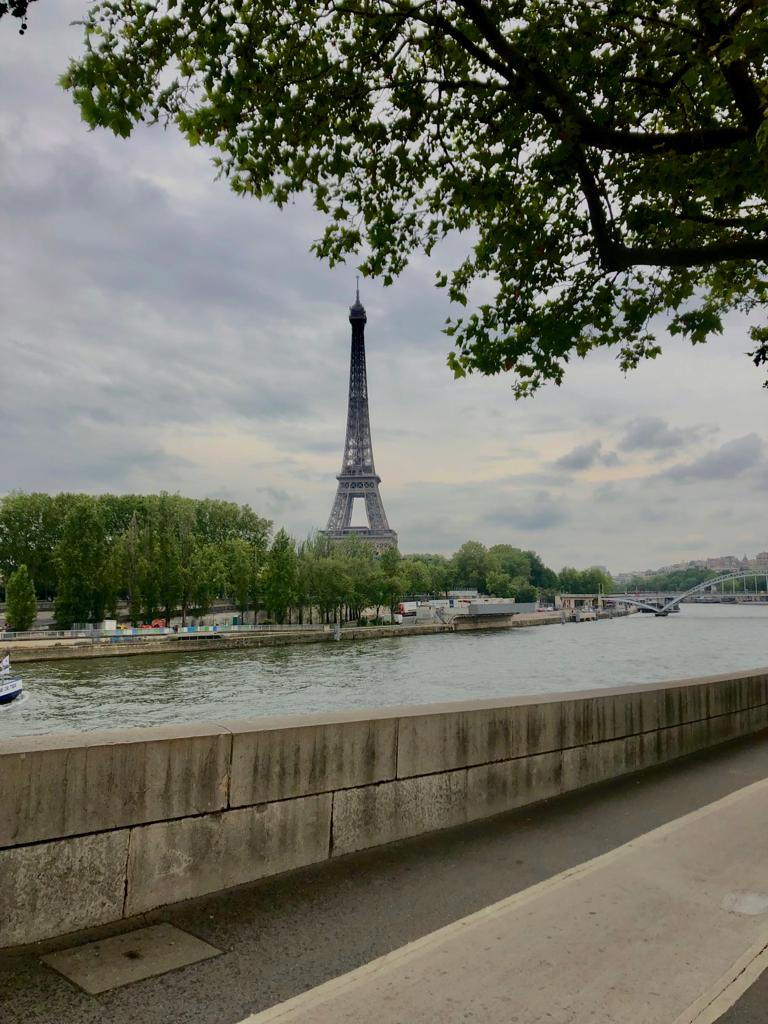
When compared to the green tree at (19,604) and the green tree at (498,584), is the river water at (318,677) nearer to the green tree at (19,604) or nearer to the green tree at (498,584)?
the green tree at (19,604)

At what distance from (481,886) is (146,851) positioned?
80.1 inches

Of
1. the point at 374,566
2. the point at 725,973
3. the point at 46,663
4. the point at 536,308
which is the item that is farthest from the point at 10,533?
the point at 725,973

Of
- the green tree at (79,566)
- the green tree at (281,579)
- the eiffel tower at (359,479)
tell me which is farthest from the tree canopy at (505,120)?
the eiffel tower at (359,479)

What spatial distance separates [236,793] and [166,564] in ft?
260

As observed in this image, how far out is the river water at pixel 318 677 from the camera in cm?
3403

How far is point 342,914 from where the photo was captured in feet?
14.3

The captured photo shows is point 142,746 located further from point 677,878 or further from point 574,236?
point 574,236

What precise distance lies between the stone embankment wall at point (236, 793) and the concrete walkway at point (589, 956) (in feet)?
4.25

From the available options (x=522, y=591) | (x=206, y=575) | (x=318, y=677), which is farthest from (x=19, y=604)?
(x=522, y=591)

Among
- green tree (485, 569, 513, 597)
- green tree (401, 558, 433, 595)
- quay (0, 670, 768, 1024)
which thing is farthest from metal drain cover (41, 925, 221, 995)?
green tree (485, 569, 513, 597)

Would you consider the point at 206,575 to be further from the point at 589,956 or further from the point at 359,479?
the point at 589,956

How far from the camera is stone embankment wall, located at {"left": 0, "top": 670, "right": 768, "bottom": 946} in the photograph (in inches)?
157

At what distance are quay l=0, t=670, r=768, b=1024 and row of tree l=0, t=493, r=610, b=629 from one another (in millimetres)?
72155

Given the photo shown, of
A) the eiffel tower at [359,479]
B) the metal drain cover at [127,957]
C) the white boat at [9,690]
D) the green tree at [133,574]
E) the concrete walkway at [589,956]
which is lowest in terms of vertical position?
the white boat at [9,690]
